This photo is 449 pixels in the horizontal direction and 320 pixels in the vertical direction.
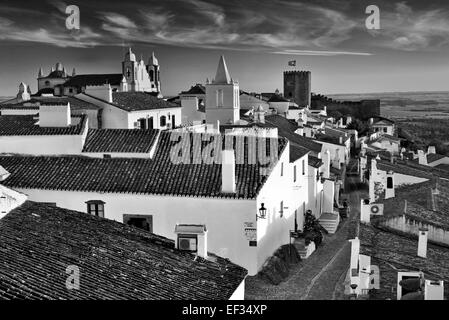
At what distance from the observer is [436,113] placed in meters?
7.21

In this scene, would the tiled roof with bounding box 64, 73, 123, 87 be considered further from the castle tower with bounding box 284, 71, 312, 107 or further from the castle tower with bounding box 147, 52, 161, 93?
the castle tower with bounding box 284, 71, 312, 107

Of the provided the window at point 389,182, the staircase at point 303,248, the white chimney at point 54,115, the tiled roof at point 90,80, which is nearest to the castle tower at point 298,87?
the tiled roof at point 90,80

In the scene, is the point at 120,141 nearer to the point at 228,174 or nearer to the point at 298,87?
the point at 228,174

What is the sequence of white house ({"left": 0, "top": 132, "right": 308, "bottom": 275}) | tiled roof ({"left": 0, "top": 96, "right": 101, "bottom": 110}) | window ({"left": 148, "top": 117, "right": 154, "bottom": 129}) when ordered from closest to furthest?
1. white house ({"left": 0, "top": 132, "right": 308, "bottom": 275})
2. tiled roof ({"left": 0, "top": 96, "right": 101, "bottom": 110})
3. window ({"left": 148, "top": 117, "right": 154, "bottom": 129})

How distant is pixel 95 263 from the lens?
4.92 meters

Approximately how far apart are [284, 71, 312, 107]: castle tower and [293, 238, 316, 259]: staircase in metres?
20.8

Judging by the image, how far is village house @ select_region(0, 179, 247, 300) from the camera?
4312mm

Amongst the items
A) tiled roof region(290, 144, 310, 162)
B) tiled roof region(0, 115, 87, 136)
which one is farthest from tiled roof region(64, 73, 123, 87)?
tiled roof region(290, 144, 310, 162)

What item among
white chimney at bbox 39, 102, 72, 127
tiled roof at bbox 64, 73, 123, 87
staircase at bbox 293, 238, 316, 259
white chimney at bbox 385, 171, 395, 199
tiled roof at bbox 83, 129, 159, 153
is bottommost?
staircase at bbox 293, 238, 316, 259

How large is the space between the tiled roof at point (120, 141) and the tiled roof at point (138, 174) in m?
0.17

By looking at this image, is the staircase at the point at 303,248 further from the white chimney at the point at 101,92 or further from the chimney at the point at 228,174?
the white chimney at the point at 101,92

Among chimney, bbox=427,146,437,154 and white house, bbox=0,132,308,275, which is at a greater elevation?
white house, bbox=0,132,308,275

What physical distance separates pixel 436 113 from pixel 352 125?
74.8ft

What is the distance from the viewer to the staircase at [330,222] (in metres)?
12.6
